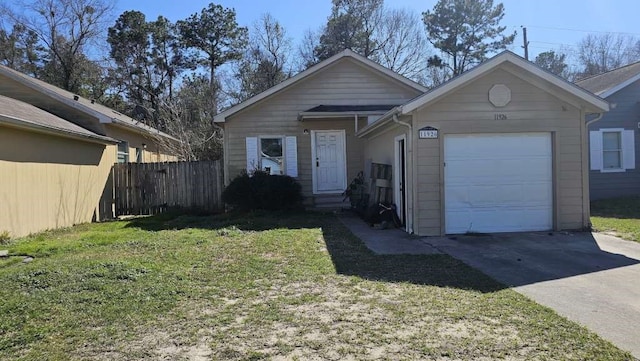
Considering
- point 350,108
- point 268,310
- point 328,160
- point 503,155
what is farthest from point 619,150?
point 268,310

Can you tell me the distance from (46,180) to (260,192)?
17.1ft

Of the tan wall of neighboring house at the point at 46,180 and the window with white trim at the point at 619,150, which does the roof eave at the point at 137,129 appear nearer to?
the tan wall of neighboring house at the point at 46,180

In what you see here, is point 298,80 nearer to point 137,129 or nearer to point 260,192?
point 260,192

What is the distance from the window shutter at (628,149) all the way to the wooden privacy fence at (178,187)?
42.7 feet

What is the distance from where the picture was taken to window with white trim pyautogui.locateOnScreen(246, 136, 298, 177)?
13.9 metres

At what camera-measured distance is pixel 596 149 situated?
14.5m

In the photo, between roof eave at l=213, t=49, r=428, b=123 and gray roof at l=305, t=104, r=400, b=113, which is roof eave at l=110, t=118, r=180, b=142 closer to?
roof eave at l=213, t=49, r=428, b=123

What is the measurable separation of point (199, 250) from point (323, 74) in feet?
27.7

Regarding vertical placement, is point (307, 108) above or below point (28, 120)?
above

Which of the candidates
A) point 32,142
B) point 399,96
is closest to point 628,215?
point 399,96

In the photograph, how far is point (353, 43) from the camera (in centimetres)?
3070

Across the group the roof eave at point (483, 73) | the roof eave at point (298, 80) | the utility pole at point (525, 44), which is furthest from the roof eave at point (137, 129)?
the utility pole at point (525, 44)

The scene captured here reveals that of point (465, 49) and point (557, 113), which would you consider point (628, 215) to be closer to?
point (557, 113)

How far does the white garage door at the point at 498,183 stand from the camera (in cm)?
909
